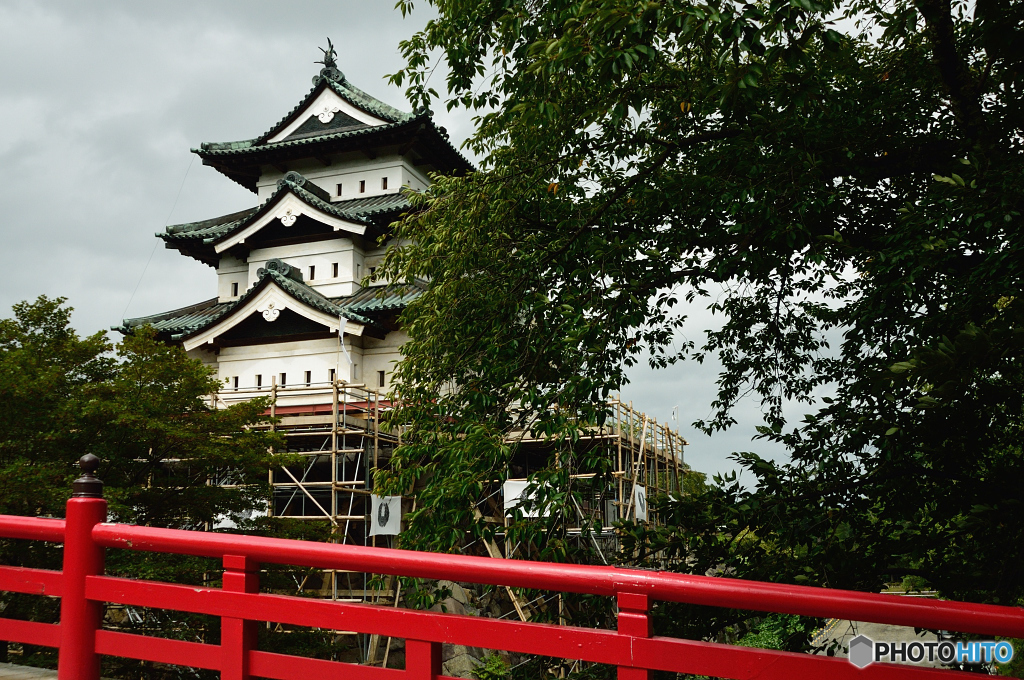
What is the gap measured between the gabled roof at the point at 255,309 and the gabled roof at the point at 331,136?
17.4 feet

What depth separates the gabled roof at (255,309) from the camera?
2238 centimetres

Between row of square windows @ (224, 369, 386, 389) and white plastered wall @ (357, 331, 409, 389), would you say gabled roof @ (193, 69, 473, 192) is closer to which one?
white plastered wall @ (357, 331, 409, 389)

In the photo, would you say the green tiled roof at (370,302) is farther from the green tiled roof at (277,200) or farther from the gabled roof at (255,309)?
the green tiled roof at (277,200)

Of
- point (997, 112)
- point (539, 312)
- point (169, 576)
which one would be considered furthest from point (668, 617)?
point (169, 576)

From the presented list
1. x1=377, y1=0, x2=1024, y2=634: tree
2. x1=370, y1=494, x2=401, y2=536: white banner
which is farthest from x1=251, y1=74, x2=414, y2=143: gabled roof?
x1=377, y1=0, x2=1024, y2=634: tree

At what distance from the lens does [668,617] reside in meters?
6.00

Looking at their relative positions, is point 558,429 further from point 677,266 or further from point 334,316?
point 334,316

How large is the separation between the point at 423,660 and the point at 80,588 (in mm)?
1990

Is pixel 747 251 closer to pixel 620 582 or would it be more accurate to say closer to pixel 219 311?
pixel 620 582

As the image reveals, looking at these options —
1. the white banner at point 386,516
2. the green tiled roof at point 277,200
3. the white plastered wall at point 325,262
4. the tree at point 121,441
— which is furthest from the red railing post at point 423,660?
the white plastered wall at point 325,262

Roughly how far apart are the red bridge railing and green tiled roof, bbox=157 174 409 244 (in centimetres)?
1956

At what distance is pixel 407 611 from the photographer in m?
3.33

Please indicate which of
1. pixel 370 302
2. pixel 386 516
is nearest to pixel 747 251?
pixel 386 516

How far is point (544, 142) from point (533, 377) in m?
2.14
